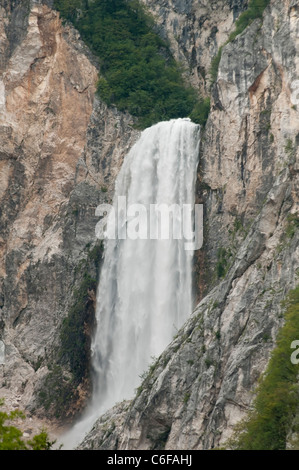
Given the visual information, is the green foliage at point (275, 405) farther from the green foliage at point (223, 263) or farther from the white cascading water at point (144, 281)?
the white cascading water at point (144, 281)

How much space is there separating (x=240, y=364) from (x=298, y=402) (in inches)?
163

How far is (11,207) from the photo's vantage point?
55.4 meters

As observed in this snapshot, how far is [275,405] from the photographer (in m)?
32.4

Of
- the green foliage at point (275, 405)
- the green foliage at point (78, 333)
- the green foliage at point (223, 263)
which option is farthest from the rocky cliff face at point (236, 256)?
the green foliage at point (78, 333)

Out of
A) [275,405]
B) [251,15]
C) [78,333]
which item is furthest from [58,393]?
[251,15]

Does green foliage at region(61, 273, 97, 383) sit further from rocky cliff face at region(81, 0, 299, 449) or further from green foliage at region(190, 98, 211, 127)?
green foliage at region(190, 98, 211, 127)

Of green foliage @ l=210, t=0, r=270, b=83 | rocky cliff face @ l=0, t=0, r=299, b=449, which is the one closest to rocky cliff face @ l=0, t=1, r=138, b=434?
rocky cliff face @ l=0, t=0, r=299, b=449

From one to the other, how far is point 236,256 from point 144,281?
8.88 metres

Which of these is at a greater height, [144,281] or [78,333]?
[144,281]

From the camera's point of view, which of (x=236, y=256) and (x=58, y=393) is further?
(x=58, y=393)

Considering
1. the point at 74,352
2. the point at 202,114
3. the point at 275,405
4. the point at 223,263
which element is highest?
the point at 202,114

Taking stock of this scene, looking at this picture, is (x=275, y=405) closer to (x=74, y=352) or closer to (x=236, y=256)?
(x=236, y=256)

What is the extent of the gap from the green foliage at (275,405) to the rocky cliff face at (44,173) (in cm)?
1837

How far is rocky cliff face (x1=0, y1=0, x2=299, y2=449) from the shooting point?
3769cm
